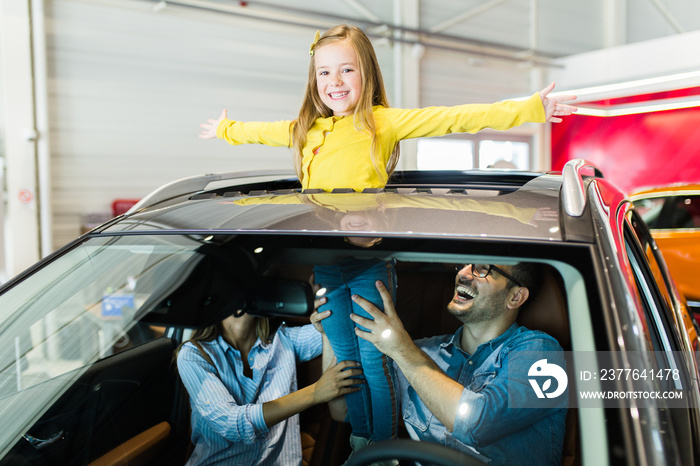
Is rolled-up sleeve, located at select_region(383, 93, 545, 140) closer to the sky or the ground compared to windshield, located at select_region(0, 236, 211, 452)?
closer to the sky

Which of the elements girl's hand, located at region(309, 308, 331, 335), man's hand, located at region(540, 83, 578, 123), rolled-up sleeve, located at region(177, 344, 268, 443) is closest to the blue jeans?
girl's hand, located at region(309, 308, 331, 335)

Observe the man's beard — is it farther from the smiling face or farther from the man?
the smiling face

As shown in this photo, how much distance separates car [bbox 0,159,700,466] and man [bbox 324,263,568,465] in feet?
0.11

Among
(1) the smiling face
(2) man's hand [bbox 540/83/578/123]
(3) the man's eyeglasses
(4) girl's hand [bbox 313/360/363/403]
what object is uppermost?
(1) the smiling face

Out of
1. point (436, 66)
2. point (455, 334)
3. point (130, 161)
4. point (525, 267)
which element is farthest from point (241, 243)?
point (436, 66)

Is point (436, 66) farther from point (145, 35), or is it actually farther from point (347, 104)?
point (347, 104)

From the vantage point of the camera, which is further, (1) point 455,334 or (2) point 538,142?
(2) point 538,142

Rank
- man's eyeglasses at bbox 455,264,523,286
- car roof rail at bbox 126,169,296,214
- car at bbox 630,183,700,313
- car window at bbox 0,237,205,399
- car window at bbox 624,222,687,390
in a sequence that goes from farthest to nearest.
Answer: car at bbox 630,183,700,313 → car roof rail at bbox 126,169,296,214 → car window at bbox 0,237,205,399 → car window at bbox 624,222,687,390 → man's eyeglasses at bbox 455,264,523,286

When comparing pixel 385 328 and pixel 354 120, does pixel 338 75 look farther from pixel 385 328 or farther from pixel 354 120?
pixel 385 328

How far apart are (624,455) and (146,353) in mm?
1405

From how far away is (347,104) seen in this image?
200cm

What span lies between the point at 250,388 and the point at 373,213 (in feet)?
1.84

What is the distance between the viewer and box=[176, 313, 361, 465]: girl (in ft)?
4.20

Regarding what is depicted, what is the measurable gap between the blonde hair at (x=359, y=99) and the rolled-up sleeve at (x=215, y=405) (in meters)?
0.86
